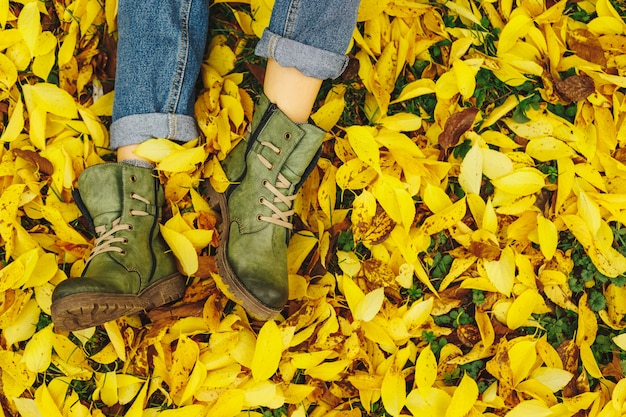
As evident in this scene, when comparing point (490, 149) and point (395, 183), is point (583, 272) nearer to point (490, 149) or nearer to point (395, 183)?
point (490, 149)

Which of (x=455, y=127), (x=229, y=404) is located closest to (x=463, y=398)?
(x=229, y=404)

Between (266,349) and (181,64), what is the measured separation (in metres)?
0.61

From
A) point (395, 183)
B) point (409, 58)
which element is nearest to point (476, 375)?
point (395, 183)

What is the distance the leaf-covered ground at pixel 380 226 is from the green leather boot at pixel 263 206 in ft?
0.21

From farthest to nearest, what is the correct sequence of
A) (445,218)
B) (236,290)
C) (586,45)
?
(586,45)
(445,218)
(236,290)

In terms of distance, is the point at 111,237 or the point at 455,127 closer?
the point at 111,237

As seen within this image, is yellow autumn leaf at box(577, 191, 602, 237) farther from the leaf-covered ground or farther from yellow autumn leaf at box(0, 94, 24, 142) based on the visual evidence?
yellow autumn leaf at box(0, 94, 24, 142)

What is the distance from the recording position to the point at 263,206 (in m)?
1.23

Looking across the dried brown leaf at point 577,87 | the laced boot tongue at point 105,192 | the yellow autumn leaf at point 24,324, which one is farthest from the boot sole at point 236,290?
the dried brown leaf at point 577,87

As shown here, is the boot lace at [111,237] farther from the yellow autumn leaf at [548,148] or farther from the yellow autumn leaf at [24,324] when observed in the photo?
the yellow autumn leaf at [548,148]

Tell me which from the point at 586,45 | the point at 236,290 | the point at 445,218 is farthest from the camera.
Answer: the point at 586,45

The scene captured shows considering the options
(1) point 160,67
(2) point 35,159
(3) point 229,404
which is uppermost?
(1) point 160,67

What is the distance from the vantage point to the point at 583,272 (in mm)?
1304

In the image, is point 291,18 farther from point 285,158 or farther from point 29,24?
point 29,24
